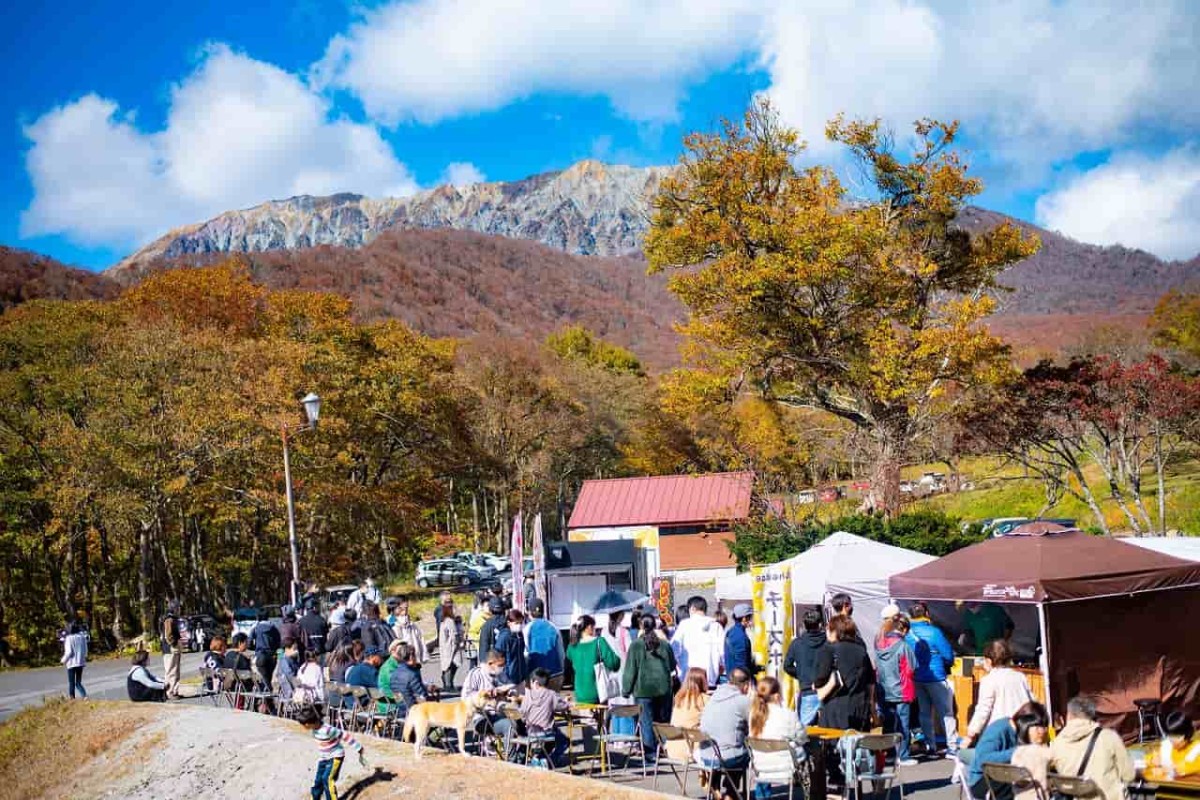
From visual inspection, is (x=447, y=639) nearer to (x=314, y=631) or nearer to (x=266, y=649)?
(x=314, y=631)

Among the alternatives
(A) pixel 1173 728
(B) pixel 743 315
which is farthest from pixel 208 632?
(A) pixel 1173 728

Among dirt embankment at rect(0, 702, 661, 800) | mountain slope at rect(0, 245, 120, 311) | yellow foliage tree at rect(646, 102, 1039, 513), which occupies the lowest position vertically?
dirt embankment at rect(0, 702, 661, 800)

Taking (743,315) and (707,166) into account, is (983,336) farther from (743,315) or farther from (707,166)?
(707,166)

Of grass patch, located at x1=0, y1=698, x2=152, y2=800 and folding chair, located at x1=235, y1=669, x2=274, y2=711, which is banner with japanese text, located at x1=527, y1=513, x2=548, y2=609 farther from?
grass patch, located at x1=0, y1=698, x2=152, y2=800

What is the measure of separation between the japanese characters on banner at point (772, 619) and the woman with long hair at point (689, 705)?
2.50 m

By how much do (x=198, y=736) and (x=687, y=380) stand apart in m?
16.5

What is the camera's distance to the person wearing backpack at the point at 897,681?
33.2 ft

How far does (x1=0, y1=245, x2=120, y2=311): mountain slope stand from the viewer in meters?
79.2

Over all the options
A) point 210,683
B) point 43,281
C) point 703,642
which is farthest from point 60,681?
point 43,281

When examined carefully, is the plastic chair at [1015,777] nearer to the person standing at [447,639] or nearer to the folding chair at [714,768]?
the folding chair at [714,768]

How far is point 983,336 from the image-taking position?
24.0 m

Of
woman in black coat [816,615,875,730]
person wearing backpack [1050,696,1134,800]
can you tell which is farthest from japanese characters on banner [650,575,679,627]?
person wearing backpack [1050,696,1134,800]

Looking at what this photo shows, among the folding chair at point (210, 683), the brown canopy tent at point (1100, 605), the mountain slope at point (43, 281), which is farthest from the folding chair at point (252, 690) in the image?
the mountain slope at point (43, 281)

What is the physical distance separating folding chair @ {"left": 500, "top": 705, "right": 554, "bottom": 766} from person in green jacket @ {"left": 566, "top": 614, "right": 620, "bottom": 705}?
2.85ft
